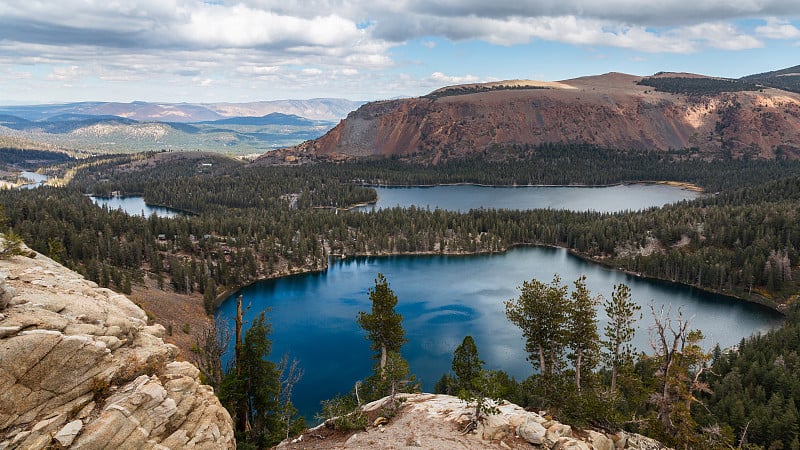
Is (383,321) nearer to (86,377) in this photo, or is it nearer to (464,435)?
(464,435)

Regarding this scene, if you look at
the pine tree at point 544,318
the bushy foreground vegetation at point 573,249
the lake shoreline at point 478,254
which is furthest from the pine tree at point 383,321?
the lake shoreline at point 478,254

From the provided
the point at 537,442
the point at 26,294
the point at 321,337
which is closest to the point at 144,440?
the point at 26,294

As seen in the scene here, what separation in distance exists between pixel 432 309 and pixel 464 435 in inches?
2898

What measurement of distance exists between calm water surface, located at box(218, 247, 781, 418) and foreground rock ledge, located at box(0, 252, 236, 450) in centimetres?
4244

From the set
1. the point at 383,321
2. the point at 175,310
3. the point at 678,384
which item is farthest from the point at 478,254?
the point at 678,384

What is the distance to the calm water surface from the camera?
250 feet

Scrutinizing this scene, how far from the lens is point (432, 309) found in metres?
103

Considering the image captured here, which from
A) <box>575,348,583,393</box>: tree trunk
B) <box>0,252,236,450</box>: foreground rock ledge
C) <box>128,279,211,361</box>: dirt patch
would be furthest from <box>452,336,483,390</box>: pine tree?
<box>128,279,211,361</box>: dirt patch

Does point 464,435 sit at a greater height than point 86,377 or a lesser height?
lesser

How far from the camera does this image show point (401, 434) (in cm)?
2997

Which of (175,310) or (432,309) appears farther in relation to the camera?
(432,309)

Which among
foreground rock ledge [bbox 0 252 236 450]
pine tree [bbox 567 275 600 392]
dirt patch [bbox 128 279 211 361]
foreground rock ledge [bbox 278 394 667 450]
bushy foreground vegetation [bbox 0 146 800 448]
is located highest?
foreground rock ledge [bbox 0 252 236 450]

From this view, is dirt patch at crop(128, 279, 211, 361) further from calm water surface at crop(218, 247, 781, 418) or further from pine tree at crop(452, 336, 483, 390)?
pine tree at crop(452, 336, 483, 390)

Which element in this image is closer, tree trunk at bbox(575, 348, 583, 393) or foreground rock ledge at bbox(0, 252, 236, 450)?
Result: foreground rock ledge at bbox(0, 252, 236, 450)
